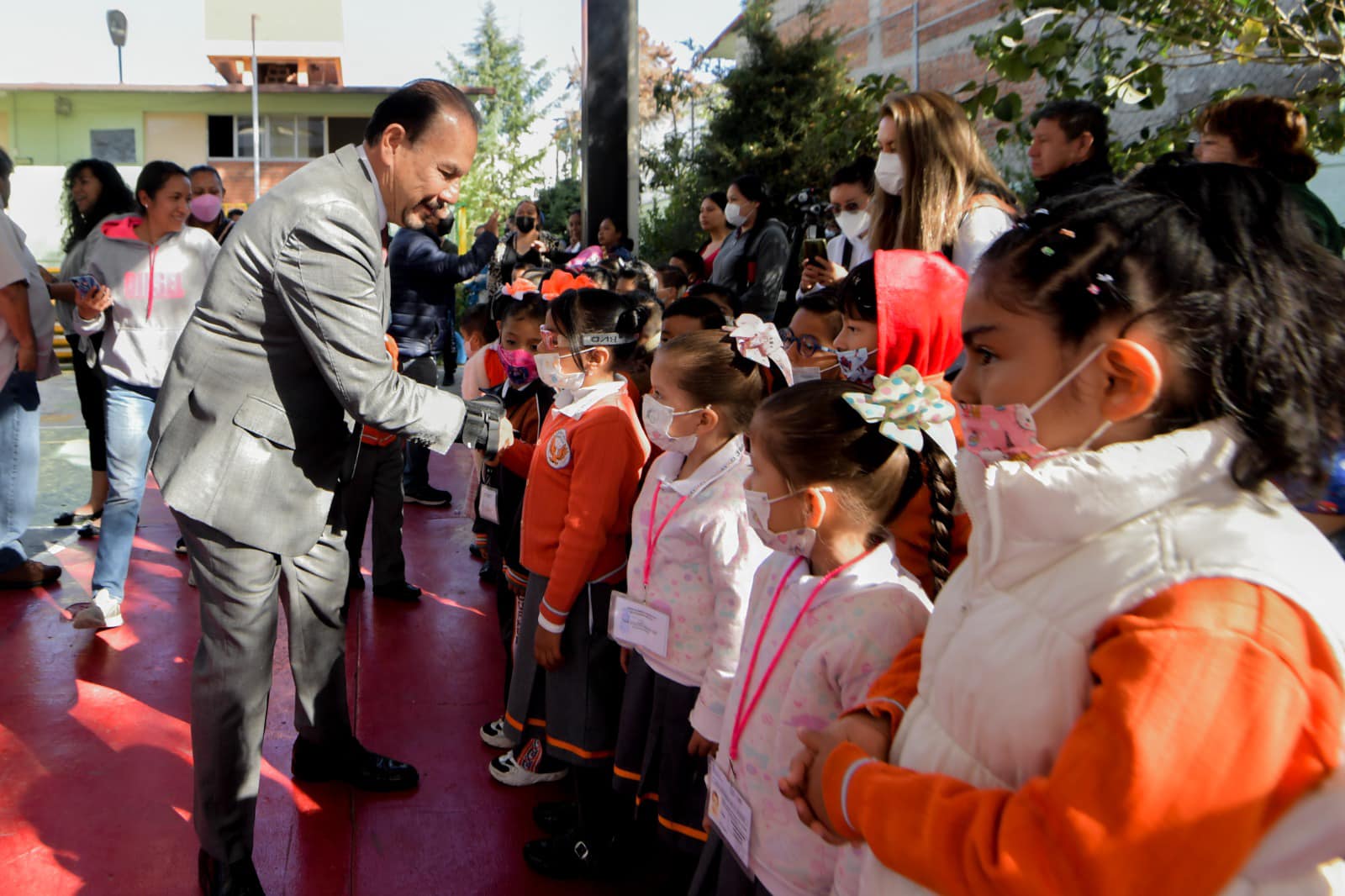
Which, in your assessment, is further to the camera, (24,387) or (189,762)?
(24,387)

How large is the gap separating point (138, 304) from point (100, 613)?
4.45 feet

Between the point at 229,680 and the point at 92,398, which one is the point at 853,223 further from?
the point at 92,398

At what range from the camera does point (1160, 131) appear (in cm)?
375

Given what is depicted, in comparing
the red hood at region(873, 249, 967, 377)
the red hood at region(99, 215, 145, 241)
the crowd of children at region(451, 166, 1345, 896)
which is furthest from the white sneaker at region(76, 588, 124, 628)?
the red hood at region(873, 249, 967, 377)

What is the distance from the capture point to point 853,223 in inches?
169

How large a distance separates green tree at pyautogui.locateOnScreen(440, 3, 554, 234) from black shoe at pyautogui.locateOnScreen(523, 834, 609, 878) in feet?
75.4

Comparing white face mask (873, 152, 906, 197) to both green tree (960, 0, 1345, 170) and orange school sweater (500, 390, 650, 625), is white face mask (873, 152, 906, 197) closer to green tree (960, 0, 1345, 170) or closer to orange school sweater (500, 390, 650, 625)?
green tree (960, 0, 1345, 170)

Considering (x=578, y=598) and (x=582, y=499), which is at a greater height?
(x=582, y=499)

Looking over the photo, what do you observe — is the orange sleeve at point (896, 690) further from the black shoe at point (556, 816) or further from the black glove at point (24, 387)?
the black glove at point (24, 387)

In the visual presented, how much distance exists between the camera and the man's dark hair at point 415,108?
2545 mm

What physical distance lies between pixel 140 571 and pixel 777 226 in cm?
362

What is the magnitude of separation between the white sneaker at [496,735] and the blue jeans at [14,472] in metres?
2.75

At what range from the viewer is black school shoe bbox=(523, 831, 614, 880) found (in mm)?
2582

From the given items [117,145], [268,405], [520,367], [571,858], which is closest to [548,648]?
[571,858]
